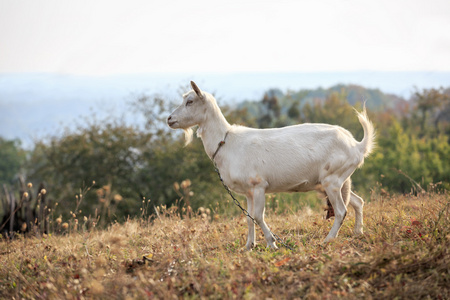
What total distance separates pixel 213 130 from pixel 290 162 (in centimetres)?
127

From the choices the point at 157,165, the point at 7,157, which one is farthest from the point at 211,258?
the point at 7,157

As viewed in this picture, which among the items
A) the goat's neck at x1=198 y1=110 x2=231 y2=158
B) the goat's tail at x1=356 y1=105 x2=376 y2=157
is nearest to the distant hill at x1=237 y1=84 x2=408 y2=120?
the goat's tail at x1=356 y1=105 x2=376 y2=157

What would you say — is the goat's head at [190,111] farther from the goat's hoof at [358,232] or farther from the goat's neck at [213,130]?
the goat's hoof at [358,232]

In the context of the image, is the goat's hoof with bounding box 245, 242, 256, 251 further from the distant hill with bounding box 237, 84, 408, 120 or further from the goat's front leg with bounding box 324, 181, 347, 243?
the distant hill with bounding box 237, 84, 408, 120

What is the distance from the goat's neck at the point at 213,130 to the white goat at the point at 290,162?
1.9 inches

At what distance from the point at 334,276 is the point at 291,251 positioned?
44.6 inches

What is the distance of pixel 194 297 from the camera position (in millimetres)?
4344

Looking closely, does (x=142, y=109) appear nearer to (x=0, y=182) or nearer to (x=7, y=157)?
(x=0, y=182)

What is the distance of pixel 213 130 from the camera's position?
21.9 ft

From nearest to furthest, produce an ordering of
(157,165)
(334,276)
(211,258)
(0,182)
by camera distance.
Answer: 1. (334,276)
2. (211,258)
3. (157,165)
4. (0,182)

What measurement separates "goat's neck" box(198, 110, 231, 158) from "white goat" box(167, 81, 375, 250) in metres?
Result: 0.05

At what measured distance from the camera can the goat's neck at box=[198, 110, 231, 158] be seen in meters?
6.65

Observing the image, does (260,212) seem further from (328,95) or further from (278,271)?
(328,95)

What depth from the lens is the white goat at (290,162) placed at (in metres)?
6.21
